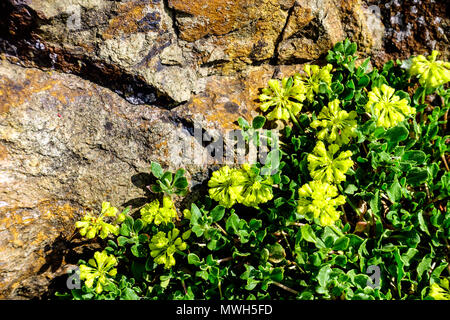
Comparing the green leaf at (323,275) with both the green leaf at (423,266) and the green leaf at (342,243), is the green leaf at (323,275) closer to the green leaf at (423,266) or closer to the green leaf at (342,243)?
the green leaf at (342,243)

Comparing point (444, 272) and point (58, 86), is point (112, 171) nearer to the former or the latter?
point (58, 86)

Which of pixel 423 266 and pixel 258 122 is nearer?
pixel 423 266

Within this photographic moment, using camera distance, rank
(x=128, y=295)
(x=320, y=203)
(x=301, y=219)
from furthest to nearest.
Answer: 1. (x=301, y=219)
2. (x=128, y=295)
3. (x=320, y=203)

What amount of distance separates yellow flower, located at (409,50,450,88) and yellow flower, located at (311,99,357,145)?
2.72 feet

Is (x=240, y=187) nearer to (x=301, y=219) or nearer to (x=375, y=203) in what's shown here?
(x=301, y=219)

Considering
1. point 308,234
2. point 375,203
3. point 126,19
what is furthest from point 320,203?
point 126,19

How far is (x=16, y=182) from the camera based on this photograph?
282 centimetres

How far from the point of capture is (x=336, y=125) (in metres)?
3.07

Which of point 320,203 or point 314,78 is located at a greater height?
point 314,78

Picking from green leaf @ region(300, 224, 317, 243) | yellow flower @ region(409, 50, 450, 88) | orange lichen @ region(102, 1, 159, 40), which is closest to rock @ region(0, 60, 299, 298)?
Answer: orange lichen @ region(102, 1, 159, 40)

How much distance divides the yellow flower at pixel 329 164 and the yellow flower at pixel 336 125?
142 millimetres

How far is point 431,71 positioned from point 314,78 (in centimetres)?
101

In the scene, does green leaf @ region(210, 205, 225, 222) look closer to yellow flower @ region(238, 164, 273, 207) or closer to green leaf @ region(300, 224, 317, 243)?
yellow flower @ region(238, 164, 273, 207)

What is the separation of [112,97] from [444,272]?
3043mm
